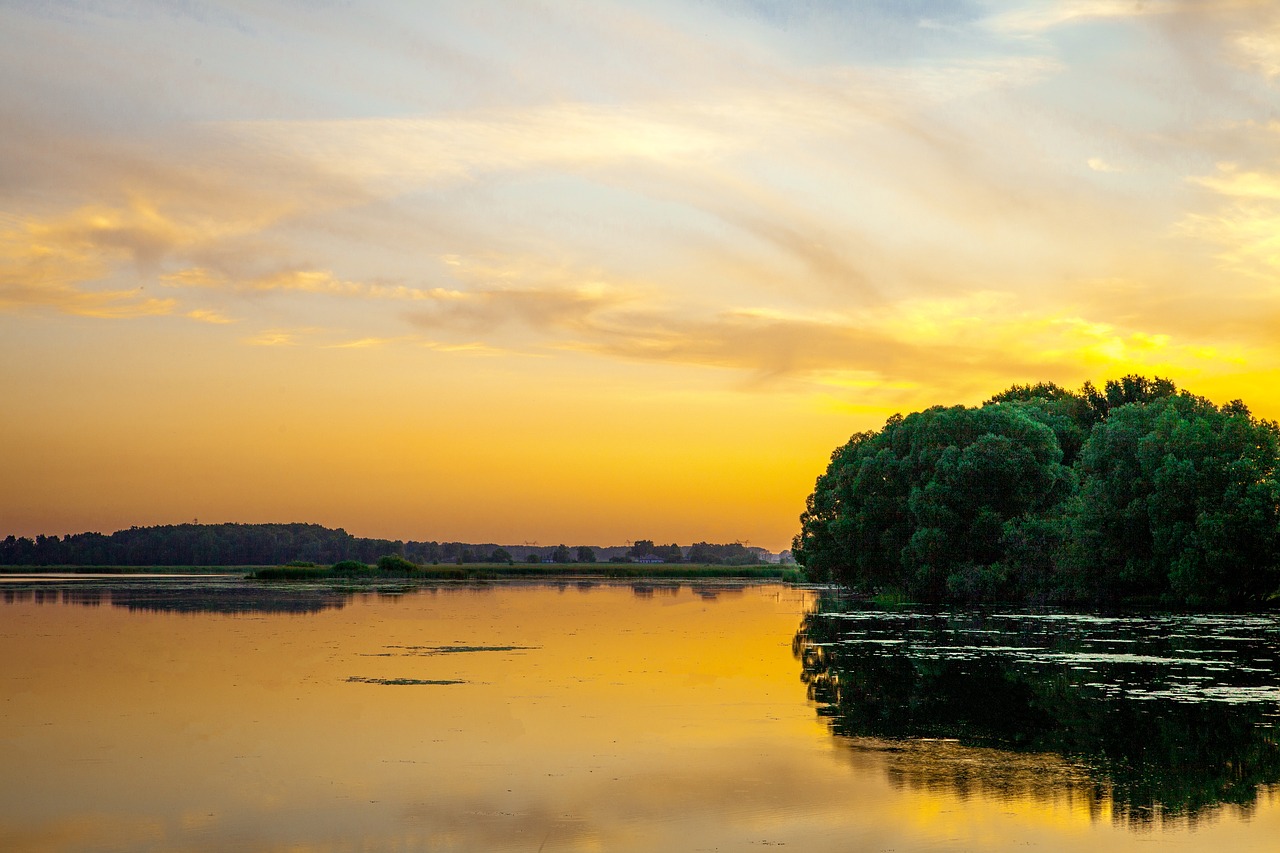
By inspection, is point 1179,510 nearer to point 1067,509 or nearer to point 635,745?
point 1067,509

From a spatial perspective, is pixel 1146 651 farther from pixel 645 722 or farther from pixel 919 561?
pixel 919 561

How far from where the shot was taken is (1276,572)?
58.6m

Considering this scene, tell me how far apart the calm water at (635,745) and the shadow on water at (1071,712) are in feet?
0.27

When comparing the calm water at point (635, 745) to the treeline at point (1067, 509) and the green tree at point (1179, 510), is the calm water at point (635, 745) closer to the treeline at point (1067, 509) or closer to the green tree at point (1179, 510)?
the green tree at point (1179, 510)

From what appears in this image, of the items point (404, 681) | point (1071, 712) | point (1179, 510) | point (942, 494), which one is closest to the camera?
point (1071, 712)

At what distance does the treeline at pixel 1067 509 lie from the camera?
59625mm

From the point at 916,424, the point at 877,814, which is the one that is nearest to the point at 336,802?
the point at 877,814

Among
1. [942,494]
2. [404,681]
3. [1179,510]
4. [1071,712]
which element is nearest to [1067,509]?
[942,494]

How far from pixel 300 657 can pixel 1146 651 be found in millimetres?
25493

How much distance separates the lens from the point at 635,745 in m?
19.5

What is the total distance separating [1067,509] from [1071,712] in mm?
49744

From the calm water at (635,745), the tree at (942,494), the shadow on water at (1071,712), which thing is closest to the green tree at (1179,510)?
the tree at (942,494)

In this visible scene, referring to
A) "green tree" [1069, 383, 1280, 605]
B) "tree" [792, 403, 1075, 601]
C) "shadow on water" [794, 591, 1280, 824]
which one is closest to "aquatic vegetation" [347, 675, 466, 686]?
"shadow on water" [794, 591, 1280, 824]

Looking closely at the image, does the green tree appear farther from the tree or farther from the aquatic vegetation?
the aquatic vegetation
